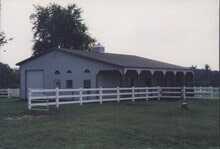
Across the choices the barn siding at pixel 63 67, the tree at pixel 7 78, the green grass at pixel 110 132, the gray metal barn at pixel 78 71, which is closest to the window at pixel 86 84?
the gray metal barn at pixel 78 71

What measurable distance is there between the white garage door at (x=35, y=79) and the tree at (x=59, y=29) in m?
22.6

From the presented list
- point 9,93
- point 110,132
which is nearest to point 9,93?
point 9,93

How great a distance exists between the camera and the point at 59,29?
186 ft

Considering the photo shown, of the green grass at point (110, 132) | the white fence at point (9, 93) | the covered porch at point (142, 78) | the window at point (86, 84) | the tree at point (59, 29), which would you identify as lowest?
the green grass at point (110, 132)

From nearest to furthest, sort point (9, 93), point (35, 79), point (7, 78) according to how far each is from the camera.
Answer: point (35, 79) < point (9, 93) < point (7, 78)

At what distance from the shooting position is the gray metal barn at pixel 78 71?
30250 mm

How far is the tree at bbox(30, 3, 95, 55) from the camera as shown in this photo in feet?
185

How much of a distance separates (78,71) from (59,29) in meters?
26.6

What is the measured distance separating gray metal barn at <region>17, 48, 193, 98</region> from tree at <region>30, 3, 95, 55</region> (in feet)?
74.2

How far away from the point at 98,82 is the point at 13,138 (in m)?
18.4

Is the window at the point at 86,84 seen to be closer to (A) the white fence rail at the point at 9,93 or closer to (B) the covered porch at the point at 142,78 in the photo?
(B) the covered porch at the point at 142,78

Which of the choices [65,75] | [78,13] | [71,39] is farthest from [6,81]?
[65,75]

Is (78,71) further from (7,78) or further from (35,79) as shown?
(7,78)

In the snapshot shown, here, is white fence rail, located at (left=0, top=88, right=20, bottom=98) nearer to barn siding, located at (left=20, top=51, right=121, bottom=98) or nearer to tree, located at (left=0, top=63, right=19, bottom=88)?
barn siding, located at (left=20, top=51, right=121, bottom=98)
